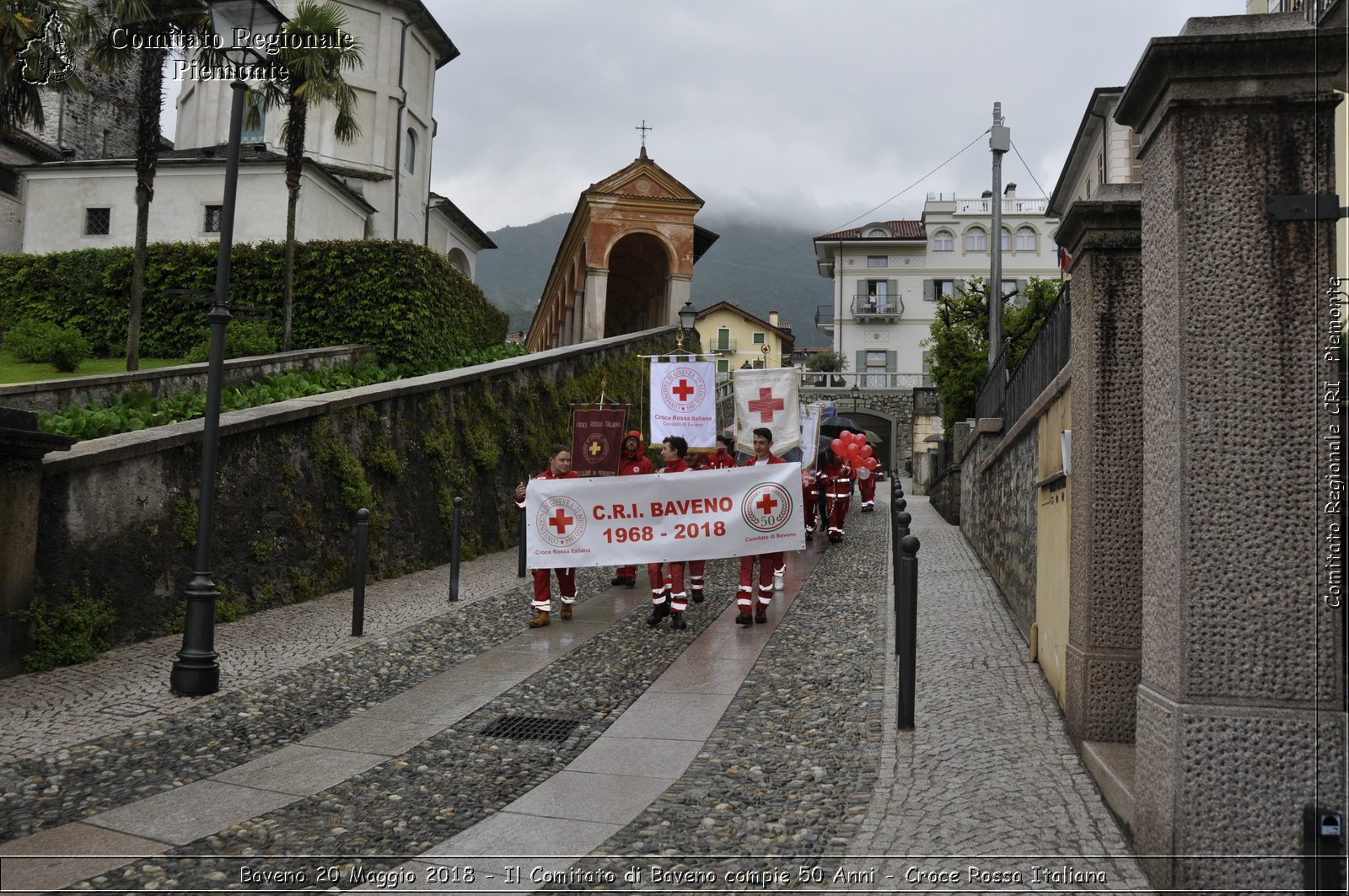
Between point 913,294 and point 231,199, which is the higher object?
point 913,294

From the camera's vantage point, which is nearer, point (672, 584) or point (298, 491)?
point (672, 584)

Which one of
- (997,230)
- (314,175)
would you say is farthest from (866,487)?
(314,175)

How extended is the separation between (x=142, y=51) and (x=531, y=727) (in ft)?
58.4

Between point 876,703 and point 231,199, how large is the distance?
6424mm

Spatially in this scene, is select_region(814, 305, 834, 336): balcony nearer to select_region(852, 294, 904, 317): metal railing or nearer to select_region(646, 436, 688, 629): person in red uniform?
select_region(852, 294, 904, 317): metal railing

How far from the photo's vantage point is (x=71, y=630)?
8016mm

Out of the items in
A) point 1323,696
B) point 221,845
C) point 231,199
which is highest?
point 231,199

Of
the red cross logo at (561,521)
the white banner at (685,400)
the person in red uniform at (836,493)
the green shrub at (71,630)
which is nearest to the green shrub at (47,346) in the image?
the white banner at (685,400)

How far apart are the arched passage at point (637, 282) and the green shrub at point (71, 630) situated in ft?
88.8

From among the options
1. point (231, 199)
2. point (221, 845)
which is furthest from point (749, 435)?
point (221, 845)

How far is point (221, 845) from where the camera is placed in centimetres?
468

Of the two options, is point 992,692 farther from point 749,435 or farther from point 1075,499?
point 749,435

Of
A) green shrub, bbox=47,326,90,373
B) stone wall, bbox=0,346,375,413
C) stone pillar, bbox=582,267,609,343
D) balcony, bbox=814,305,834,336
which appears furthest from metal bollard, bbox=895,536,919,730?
balcony, bbox=814,305,834,336

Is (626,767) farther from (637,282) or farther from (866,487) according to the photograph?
(637,282)
